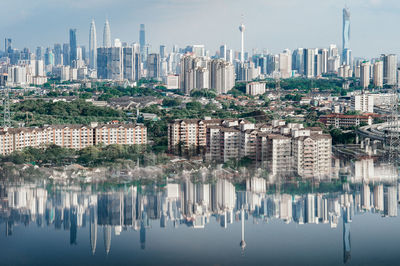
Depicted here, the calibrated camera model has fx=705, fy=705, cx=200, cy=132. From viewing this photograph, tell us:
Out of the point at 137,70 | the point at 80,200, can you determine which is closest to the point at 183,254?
the point at 80,200

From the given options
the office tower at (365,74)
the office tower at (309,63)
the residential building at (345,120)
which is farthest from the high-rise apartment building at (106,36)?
the residential building at (345,120)

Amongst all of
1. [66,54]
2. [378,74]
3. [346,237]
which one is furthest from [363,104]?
[66,54]

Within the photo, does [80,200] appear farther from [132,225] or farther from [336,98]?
[336,98]

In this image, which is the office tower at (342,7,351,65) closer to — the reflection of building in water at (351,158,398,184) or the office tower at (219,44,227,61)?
the office tower at (219,44,227,61)

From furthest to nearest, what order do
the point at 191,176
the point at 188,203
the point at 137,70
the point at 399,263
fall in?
1. the point at 137,70
2. the point at 191,176
3. the point at 188,203
4. the point at 399,263

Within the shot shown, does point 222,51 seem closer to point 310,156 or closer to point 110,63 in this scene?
point 110,63

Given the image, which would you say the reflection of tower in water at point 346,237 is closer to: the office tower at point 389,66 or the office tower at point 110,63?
the office tower at point 389,66
